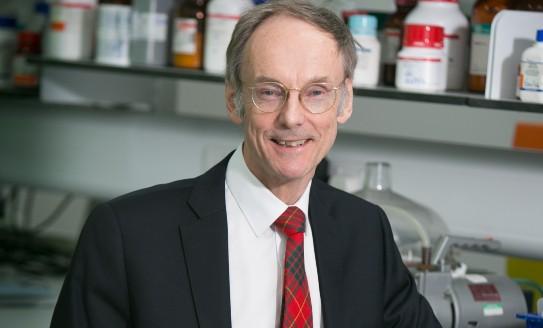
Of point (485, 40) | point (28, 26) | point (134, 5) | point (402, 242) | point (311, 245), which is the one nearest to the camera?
point (311, 245)

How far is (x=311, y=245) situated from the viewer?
1.59 metres

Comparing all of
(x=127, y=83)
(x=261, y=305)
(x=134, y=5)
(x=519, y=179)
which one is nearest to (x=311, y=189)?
(x=261, y=305)

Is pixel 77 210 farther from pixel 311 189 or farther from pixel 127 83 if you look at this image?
pixel 311 189

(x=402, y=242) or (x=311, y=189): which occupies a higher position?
(x=311, y=189)

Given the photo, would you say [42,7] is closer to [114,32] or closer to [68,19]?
[68,19]

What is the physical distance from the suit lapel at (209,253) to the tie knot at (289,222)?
9 centimetres

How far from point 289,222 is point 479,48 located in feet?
2.15

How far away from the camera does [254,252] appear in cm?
153

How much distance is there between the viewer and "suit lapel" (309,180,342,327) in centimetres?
153

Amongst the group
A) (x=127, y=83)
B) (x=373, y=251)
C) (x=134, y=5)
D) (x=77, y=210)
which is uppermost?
(x=134, y=5)

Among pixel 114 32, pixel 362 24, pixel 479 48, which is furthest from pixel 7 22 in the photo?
pixel 479 48

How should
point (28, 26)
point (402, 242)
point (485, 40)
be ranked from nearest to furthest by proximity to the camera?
point (485, 40) → point (402, 242) → point (28, 26)

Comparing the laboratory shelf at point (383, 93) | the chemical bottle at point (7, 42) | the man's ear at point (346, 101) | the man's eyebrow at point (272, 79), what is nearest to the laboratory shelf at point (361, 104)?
the laboratory shelf at point (383, 93)

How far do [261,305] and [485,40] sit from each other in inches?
30.5
